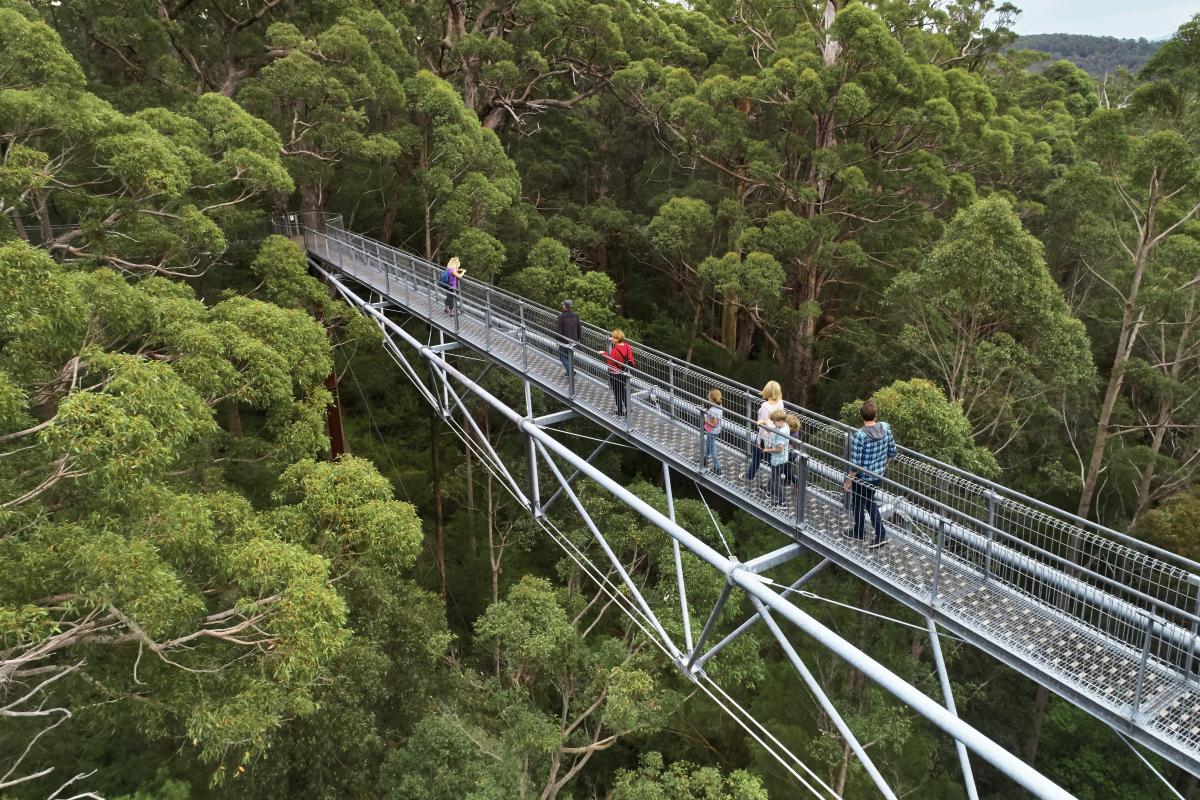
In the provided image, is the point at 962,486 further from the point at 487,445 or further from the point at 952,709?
the point at 487,445

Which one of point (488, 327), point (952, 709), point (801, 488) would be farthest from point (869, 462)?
point (488, 327)

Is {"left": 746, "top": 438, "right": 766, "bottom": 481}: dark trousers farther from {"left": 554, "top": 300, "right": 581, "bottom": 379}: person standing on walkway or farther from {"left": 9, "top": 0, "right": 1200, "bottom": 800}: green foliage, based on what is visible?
{"left": 9, "top": 0, "right": 1200, "bottom": 800}: green foliage

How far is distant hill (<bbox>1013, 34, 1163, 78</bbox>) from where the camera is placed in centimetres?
11931

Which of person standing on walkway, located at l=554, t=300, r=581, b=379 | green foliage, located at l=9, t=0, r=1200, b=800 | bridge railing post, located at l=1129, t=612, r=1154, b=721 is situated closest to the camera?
bridge railing post, located at l=1129, t=612, r=1154, b=721

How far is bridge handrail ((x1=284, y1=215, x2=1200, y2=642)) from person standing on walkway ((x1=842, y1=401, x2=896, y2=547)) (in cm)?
21

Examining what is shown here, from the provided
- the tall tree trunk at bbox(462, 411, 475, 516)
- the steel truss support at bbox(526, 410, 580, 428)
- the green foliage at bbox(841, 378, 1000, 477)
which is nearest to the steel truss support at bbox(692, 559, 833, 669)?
the steel truss support at bbox(526, 410, 580, 428)

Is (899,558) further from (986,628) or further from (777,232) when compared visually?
(777,232)

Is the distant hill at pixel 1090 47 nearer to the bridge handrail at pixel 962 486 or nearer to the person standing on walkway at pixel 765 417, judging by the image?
the bridge handrail at pixel 962 486

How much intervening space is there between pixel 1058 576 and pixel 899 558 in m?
1.03

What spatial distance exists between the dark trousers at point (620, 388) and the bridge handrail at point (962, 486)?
0.74 ft

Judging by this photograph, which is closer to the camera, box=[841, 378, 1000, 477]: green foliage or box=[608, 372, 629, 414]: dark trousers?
box=[608, 372, 629, 414]: dark trousers

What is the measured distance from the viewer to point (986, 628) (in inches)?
182

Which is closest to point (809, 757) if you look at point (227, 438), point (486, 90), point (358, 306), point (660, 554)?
point (660, 554)

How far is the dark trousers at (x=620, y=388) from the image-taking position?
24.8 ft
